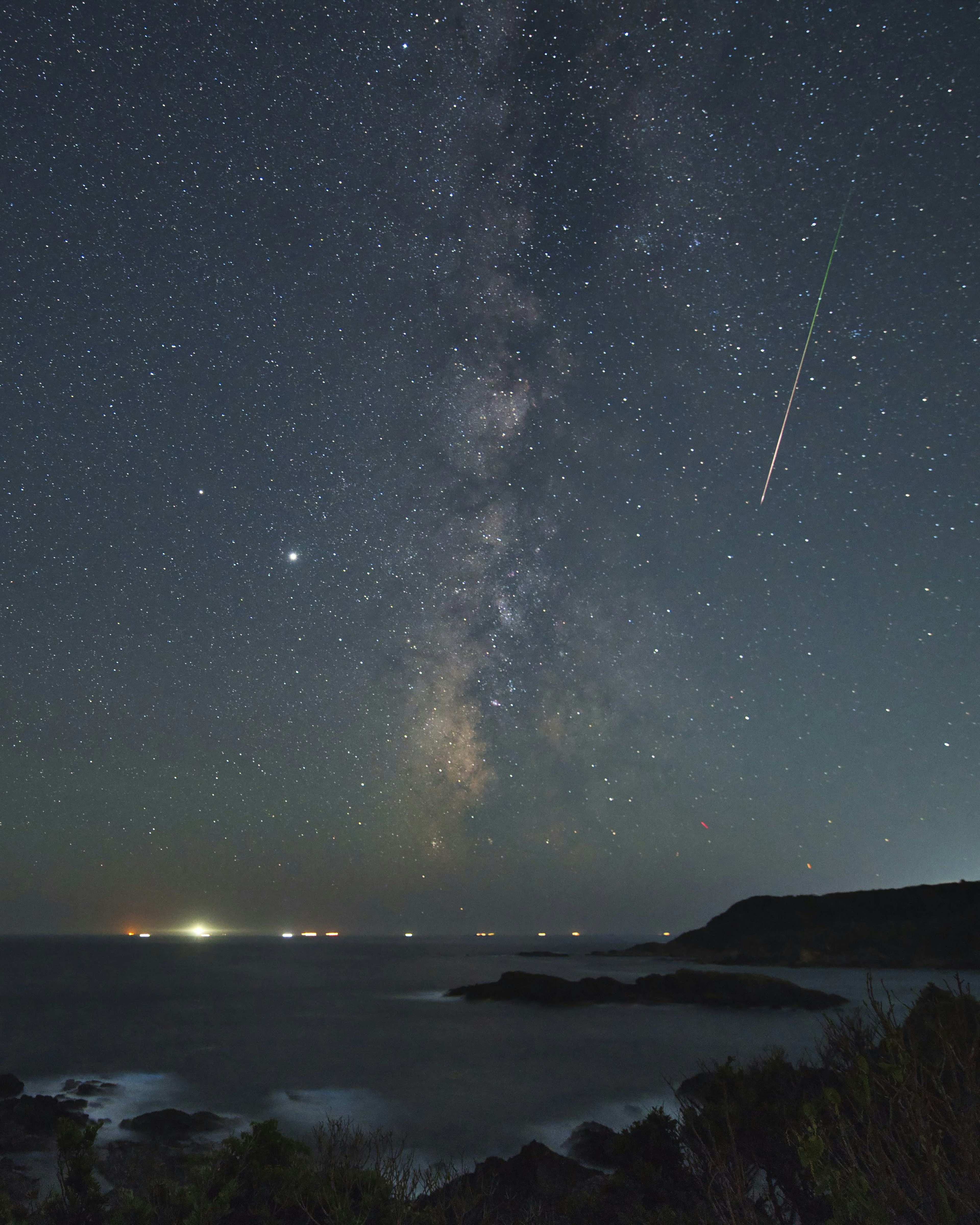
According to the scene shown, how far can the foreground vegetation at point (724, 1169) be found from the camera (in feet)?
15.3

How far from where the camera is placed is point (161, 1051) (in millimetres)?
35438

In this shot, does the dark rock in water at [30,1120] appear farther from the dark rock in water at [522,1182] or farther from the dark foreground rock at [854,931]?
the dark foreground rock at [854,931]

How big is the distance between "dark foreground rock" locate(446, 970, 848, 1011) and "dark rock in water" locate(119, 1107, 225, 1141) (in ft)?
116

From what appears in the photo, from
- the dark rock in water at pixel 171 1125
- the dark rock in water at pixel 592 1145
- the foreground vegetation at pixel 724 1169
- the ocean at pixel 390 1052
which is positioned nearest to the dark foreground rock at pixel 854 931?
the ocean at pixel 390 1052

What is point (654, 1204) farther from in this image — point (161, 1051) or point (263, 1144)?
point (161, 1051)

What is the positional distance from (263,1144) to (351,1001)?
5729 cm

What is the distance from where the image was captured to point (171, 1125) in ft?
59.9

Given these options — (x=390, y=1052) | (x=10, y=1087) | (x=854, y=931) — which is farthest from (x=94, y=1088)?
(x=854, y=931)

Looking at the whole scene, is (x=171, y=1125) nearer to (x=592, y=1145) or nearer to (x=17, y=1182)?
(x=17, y=1182)

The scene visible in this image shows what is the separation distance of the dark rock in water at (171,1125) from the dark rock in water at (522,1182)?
9.80m

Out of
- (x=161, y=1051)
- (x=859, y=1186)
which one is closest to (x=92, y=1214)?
(x=859, y=1186)

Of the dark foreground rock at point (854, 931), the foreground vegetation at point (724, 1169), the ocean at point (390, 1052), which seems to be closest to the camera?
the foreground vegetation at point (724, 1169)

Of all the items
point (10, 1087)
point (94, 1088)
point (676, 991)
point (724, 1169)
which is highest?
point (724, 1169)

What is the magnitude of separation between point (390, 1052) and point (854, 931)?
70481mm
